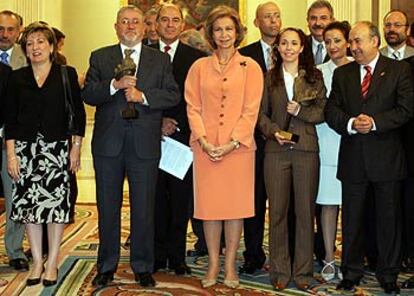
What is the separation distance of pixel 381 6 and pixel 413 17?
25.2 inches

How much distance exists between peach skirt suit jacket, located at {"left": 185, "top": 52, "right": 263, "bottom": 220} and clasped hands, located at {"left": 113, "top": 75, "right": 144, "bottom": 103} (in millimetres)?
410

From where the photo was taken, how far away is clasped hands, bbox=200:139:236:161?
5246 mm

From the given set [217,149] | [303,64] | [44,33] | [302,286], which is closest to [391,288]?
[302,286]

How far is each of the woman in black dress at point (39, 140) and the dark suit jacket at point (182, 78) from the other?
28.7 inches

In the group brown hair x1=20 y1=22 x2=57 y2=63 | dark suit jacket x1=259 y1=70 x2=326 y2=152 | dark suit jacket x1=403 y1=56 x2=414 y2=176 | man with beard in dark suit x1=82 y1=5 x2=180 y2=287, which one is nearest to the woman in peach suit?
dark suit jacket x1=259 y1=70 x2=326 y2=152

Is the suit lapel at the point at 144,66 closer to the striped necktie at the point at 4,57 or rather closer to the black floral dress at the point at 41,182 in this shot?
the black floral dress at the point at 41,182

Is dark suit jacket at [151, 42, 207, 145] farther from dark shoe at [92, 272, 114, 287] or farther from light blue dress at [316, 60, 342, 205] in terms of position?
dark shoe at [92, 272, 114, 287]

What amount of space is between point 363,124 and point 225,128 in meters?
0.93

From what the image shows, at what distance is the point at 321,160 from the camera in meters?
5.61

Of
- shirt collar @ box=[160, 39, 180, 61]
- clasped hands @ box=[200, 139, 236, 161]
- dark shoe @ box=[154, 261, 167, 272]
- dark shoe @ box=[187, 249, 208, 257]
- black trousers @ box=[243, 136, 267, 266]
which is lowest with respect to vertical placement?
dark shoe @ box=[187, 249, 208, 257]

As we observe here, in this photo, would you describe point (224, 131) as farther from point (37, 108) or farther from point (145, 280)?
point (37, 108)

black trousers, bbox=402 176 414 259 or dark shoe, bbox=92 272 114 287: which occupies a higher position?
black trousers, bbox=402 176 414 259

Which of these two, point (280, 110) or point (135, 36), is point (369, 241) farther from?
point (135, 36)

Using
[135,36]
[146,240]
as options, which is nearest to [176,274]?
[146,240]
